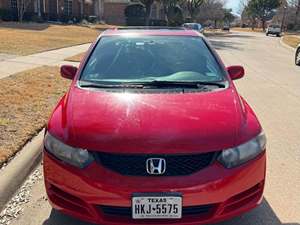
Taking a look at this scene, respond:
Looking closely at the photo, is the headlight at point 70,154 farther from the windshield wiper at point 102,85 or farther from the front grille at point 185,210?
the windshield wiper at point 102,85

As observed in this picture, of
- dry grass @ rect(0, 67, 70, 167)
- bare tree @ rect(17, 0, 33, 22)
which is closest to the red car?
dry grass @ rect(0, 67, 70, 167)

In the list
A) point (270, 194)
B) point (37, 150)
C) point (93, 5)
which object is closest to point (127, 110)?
point (270, 194)

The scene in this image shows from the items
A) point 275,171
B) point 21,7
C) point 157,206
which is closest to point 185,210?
point 157,206

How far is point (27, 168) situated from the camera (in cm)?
473

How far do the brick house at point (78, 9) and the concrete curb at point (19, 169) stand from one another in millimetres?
35397

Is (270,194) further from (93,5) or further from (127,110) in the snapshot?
(93,5)

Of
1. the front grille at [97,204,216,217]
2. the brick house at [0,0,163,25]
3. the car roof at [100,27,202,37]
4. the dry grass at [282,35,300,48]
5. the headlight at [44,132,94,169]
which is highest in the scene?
the car roof at [100,27,202,37]

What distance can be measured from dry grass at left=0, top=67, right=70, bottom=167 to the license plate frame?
2.22 metres

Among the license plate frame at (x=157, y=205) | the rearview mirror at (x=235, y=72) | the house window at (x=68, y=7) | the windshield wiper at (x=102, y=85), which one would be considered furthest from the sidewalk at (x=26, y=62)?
the house window at (x=68, y=7)

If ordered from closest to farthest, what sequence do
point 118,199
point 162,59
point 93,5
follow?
point 118,199 < point 162,59 < point 93,5

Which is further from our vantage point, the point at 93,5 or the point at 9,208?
the point at 93,5

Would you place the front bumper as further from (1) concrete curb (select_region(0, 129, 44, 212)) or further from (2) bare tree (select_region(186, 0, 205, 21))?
(2) bare tree (select_region(186, 0, 205, 21))

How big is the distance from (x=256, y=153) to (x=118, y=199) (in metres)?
1.12

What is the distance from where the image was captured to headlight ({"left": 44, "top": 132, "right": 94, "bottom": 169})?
307cm
